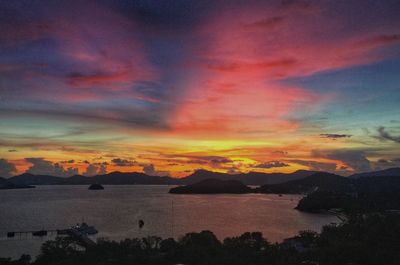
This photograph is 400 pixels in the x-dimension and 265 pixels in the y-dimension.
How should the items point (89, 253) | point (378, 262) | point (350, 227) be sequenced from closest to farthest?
point (378, 262)
point (89, 253)
point (350, 227)

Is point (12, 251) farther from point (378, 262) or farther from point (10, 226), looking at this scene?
point (378, 262)

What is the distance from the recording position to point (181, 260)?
3962cm

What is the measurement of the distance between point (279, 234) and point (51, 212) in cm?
7811

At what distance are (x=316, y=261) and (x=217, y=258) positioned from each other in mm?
9384

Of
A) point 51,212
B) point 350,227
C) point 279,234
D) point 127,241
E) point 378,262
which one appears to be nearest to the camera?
point 378,262

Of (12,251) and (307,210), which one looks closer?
(12,251)

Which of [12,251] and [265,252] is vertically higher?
[265,252]

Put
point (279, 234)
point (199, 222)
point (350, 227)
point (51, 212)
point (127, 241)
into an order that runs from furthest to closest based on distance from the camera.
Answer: point (51, 212), point (199, 222), point (279, 234), point (350, 227), point (127, 241)

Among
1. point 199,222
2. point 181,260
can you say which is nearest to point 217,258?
point 181,260

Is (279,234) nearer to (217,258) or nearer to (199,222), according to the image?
(199,222)

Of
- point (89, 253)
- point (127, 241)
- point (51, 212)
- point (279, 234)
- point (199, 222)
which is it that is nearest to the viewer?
point (89, 253)

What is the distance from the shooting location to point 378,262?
38094mm

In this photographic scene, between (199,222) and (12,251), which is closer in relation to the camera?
(12,251)

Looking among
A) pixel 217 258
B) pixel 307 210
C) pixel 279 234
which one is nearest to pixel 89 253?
pixel 217 258
